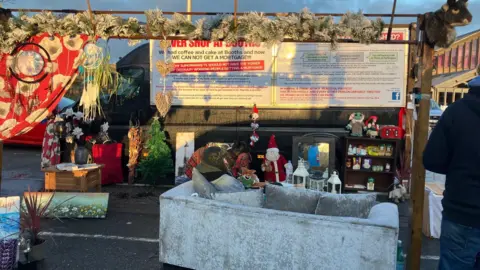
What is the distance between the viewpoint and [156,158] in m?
8.04

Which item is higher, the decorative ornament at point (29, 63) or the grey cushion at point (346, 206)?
the decorative ornament at point (29, 63)

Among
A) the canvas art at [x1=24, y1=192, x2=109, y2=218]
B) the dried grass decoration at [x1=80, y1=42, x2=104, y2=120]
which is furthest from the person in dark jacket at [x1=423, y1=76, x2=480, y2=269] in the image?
the canvas art at [x1=24, y1=192, x2=109, y2=218]

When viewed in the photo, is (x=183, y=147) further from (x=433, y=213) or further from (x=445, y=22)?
(x=445, y=22)

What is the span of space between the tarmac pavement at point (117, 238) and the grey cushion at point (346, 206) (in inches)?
26.3

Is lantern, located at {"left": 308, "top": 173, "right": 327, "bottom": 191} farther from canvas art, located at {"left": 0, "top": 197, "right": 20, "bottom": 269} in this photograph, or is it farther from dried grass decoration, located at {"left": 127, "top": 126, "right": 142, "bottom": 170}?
dried grass decoration, located at {"left": 127, "top": 126, "right": 142, "bottom": 170}

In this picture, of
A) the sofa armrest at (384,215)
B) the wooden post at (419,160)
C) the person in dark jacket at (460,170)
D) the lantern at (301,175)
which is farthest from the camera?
the lantern at (301,175)

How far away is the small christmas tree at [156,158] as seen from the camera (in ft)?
26.4

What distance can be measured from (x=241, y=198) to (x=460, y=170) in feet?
7.09

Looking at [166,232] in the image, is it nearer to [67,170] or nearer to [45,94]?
[45,94]

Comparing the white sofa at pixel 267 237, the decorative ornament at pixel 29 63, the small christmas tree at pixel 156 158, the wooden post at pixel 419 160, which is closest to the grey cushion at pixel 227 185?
the white sofa at pixel 267 237

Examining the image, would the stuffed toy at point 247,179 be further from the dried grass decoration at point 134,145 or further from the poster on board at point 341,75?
the dried grass decoration at point 134,145

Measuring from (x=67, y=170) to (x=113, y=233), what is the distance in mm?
1814

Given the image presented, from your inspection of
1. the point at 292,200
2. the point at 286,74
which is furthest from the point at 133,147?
the point at 292,200

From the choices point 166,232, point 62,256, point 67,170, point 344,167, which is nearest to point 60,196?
point 67,170
